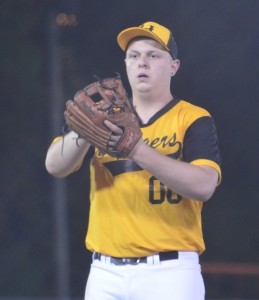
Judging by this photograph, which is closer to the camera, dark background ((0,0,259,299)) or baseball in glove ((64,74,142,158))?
baseball in glove ((64,74,142,158))

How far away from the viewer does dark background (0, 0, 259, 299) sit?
3996mm

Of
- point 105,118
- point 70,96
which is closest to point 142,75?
point 105,118

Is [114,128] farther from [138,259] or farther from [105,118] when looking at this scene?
[138,259]

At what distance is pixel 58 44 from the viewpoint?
4.20 metres

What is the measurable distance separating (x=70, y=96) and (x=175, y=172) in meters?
2.34

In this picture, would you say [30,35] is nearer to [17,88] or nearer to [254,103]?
[17,88]

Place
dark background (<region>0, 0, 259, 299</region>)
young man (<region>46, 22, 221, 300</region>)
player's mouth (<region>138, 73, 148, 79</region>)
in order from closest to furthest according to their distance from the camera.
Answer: young man (<region>46, 22, 221, 300</region>)
player's mouth (<region>138, 73, 148, 79</region>)
dark background (<region>0, 0, 259, 299</region>)

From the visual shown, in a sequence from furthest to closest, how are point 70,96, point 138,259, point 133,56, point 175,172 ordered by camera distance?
point 70,96 → point 133,56 → point 138,259 → point 175,172

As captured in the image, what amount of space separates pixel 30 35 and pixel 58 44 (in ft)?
0.65

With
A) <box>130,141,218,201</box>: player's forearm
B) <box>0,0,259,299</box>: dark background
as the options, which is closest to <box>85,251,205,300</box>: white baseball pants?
<box>130,141,218,201</box>: player's forearm

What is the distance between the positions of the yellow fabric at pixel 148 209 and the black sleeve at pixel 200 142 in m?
0.02

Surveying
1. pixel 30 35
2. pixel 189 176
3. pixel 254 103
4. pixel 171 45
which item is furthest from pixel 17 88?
pixel 189 176

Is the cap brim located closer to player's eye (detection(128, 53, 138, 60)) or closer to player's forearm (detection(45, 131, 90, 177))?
player's eye (detection(128, 53, 138, 60))

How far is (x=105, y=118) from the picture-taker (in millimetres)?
1949
